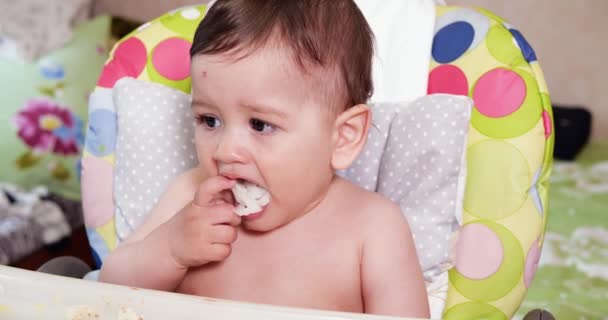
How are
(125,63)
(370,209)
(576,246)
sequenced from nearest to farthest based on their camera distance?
A: (370,209) < (125,63) < (576,246)

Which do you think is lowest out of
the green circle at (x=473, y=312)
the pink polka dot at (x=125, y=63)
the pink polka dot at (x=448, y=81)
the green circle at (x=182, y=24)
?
the green circle at (x=473, y=312)

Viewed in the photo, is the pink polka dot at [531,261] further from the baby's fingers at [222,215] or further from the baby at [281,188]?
the baby's fingers at [222,215]

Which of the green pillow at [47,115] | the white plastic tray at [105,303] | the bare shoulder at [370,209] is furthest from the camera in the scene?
the green pillow at [47,115]

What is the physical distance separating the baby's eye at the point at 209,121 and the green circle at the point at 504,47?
1.61ft

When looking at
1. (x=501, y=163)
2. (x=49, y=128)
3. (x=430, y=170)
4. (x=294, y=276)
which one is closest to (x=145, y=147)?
(x=294, y=276)

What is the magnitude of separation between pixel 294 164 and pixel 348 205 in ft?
0.47

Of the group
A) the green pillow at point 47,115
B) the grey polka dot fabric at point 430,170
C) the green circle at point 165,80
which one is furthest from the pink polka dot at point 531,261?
the green pillow at point 47,115

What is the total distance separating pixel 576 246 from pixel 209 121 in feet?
3.96

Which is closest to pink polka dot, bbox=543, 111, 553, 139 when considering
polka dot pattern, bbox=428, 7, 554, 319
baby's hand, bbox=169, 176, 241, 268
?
polka dot pattern, bbox=428, 7, 554, 319

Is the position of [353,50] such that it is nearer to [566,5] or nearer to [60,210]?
[60,210]

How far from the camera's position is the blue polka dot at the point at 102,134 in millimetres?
1125

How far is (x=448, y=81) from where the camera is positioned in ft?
3.61

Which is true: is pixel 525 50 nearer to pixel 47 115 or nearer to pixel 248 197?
pixel 248 197

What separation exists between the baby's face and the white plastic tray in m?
0.21
